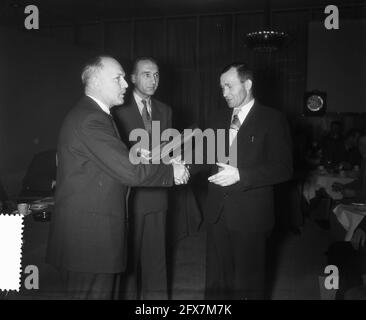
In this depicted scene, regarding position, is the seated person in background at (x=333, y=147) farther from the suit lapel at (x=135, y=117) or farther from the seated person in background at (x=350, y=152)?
the suit lapel at (x=135, y=117)

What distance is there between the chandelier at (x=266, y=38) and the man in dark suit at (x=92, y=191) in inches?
158

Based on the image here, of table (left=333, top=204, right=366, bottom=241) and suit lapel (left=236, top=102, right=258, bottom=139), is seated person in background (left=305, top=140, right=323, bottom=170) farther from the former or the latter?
suit lapel (left=236, top=102, right=258, bottom=139)

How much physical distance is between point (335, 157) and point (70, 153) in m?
5.19

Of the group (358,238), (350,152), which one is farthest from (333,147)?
(358,238)

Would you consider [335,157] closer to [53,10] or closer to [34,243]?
[34,243]

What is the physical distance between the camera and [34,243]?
3080 millimetres

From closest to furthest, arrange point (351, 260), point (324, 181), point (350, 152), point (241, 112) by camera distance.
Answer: point (241, 112) → point (351, 260) → point (324, 181) → point (350, 152)

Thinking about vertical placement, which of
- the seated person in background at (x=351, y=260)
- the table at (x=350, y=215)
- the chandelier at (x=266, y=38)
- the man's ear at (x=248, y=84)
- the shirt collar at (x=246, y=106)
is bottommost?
the seated person in background at (x=351, y=260)

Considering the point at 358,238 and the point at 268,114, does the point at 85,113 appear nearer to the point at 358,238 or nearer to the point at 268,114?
the point at 268,114

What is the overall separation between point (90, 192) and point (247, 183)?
2.80 ft

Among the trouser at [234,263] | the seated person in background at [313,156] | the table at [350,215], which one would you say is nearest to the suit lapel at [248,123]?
the trouser at [234,263]

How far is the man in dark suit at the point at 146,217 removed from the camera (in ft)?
9.14

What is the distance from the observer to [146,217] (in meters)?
2.83

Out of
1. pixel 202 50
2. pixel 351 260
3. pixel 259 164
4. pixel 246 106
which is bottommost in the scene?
pixel 351 260
